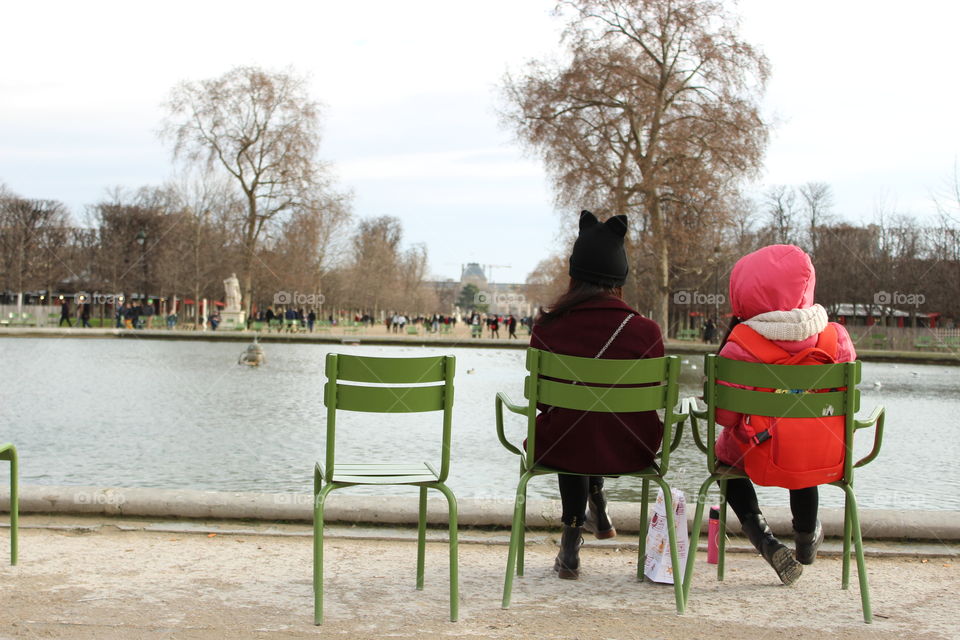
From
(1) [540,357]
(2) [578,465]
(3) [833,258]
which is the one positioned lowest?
(2) [578,465]

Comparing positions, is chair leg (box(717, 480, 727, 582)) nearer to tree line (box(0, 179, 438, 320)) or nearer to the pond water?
the pond water

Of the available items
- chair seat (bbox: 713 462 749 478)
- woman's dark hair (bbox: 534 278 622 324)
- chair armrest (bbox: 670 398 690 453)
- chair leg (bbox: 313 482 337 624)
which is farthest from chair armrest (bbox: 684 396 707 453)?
chair leg (bbox: 313 482 337 624)

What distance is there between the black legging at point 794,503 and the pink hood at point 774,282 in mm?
764

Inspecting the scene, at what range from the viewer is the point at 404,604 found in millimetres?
4043

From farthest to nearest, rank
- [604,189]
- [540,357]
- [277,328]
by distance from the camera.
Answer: [277,328], [604,189], [540,357]

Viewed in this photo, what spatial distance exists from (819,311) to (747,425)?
60cm

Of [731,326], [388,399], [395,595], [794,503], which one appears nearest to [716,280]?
[731,326]

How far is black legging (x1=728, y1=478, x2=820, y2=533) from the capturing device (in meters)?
4.37

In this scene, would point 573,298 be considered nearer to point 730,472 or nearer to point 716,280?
point 730,472

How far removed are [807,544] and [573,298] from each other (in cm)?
148

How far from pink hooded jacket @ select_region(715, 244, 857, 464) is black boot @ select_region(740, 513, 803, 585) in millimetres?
308

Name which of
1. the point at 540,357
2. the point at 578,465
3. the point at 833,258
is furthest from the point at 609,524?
the point at 833,258

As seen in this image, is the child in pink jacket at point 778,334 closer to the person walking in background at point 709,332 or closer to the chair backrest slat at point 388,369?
the chair backrest slat at point 388,369

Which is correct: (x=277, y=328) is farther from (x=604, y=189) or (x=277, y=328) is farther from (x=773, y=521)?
(x=773, y=521)
